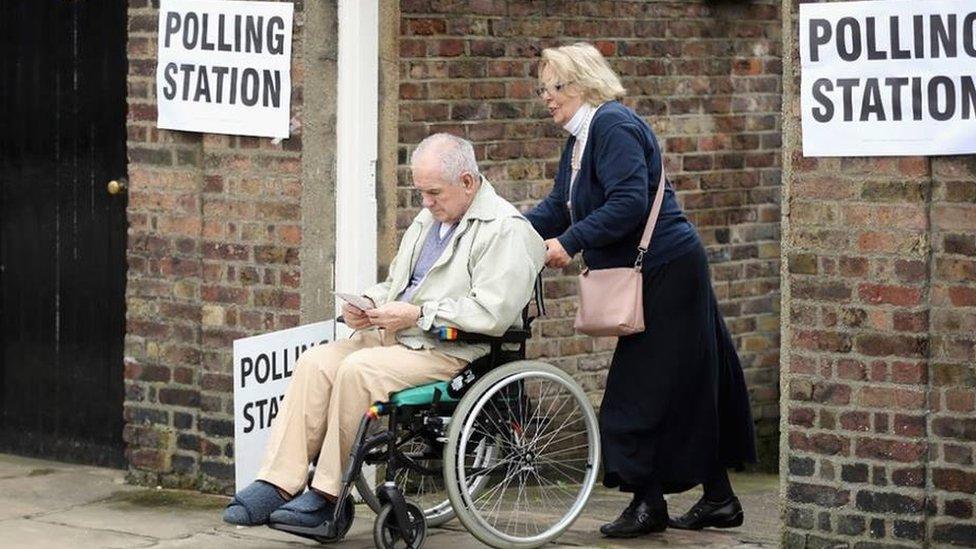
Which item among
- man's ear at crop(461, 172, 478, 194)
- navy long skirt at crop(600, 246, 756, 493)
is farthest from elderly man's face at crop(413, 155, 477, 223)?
navy long skirt at crop(600, 246, 756, 493)

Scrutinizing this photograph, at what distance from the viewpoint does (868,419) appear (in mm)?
6562

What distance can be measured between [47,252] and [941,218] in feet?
13.6

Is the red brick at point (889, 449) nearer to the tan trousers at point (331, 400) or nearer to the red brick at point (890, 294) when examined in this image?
the red brick at point (890, 294)

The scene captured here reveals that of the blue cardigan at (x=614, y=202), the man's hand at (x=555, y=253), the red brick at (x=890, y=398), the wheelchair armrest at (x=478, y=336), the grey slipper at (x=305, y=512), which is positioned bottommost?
the grey slipper at (x=305, y=512)

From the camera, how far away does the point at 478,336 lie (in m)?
6.64

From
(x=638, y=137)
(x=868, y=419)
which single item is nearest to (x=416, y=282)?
(x=638, y=137)

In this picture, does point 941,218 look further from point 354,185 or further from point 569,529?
point 354,185

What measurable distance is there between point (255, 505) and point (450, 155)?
1.32 m

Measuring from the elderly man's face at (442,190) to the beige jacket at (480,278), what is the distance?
0.12 ft

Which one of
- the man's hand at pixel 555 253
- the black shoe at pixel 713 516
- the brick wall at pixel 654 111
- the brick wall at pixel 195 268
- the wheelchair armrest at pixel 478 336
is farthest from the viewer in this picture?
the brick wall at pixel 654 111

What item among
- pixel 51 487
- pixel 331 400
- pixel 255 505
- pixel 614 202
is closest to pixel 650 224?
pixel 614 202

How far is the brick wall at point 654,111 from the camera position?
8.02 meters

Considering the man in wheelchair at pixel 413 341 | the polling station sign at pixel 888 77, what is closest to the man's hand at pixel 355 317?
the man in wheelchair at pixel 413 341

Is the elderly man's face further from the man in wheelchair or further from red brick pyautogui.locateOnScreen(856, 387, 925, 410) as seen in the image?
red brick pyautogui.locateOnScreen(856, 387, 925, 410)
